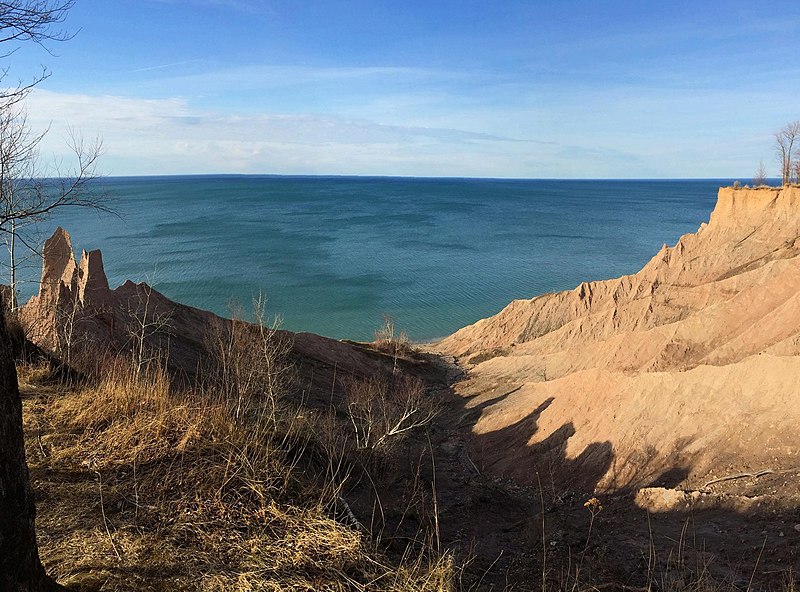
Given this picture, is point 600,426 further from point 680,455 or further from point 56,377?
point 56,377

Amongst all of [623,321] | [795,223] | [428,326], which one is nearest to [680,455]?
Answer: [623,321]

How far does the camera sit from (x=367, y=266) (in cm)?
7656

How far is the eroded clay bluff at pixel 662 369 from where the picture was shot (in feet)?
54.1

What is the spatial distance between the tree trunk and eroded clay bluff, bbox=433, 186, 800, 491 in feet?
53.2

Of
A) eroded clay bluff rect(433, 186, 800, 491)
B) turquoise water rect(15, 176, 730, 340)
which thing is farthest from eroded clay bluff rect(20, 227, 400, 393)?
eroded clay bluff rect(433, 186, 800, 491)

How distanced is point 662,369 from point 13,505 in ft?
88.7

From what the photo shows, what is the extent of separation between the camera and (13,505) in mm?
3461

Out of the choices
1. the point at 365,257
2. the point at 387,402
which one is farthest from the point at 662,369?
the point at 365,257

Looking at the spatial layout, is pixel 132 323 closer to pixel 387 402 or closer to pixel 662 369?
pixel 387 402

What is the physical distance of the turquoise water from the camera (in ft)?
192

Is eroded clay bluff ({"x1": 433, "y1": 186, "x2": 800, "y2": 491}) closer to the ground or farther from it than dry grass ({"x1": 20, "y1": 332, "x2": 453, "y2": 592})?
closer to the ground

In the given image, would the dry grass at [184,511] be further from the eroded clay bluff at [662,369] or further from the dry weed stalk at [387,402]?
the eroded clay bluff at [662,369]

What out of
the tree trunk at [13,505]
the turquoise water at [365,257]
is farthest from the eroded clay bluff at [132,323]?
the tree trunk at [13,505]

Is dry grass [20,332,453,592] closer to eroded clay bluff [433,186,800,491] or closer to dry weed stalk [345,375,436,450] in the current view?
dry weed stalk [345,375,436,450]
